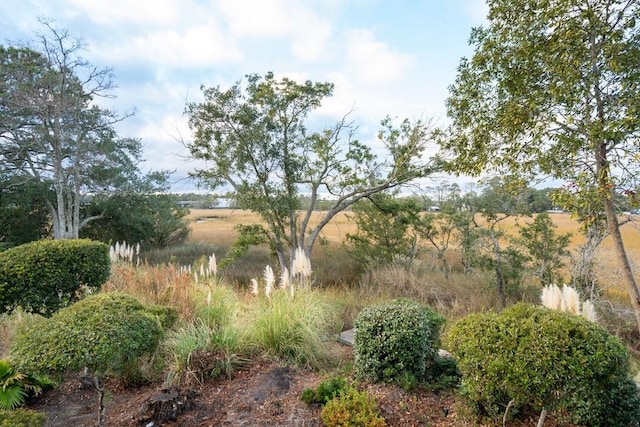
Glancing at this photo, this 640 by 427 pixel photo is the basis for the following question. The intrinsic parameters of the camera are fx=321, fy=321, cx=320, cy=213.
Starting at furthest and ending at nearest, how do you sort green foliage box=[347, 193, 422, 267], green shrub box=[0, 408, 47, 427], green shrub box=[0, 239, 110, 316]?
1. green foliage box=[347, 193, 422, 267]
2. green shrub box=[0, 239, 110, 316]
3. green shrub box=[0, 408, 47, 427]

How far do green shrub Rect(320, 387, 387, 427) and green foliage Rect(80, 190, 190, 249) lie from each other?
48.1ft

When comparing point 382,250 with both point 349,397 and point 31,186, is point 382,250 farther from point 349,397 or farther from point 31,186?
point 31,186

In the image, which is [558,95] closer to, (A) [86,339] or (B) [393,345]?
(B) [393,345]

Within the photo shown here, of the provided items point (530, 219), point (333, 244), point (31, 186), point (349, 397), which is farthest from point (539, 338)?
point (31, 186)

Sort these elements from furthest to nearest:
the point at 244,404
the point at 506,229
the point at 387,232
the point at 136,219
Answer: the point at 136,219, the point at 387,232, the point at 506,229, the point at 244,404

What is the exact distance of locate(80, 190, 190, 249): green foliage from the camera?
1489 centimetres

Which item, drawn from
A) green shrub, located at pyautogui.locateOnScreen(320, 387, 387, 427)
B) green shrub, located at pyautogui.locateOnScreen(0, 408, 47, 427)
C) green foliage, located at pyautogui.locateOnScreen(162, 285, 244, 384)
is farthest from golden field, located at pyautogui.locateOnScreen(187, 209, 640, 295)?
green shrub, located at pyautogui.locateOnScreen(0, 408, 47, 427)

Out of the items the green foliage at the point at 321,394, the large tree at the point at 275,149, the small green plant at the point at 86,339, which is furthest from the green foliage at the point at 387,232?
the small green plant at the point at 86,339

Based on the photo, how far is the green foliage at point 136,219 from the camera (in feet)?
48.9

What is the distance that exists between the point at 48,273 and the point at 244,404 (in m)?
2.76

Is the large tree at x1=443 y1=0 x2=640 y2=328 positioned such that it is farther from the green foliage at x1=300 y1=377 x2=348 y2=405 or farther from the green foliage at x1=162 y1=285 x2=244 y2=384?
the green foliage at x1=162 y1=285 x2=244 y2=384

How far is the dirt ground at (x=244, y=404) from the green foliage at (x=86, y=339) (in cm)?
62

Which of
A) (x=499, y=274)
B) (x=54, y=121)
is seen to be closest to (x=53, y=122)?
(x=54, y=121)

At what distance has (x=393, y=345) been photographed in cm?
310
